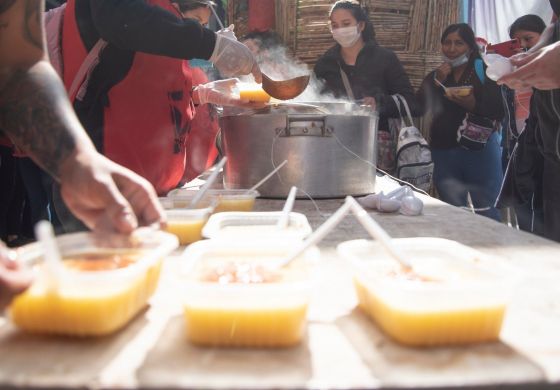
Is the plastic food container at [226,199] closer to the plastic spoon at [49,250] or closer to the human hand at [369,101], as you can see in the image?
the plastic spoon at [49,250]

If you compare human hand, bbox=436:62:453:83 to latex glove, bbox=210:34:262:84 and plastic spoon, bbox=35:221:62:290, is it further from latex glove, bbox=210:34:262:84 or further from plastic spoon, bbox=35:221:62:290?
plastic spoon, bbox=35:221:62:290

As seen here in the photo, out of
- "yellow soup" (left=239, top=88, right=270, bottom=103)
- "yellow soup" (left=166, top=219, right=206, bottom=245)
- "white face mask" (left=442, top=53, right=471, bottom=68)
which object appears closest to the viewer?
"yellow soup" (left=166, top=219, right=206, bottom=245)

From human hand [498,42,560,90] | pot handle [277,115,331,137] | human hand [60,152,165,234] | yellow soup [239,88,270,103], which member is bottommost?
human hand [60,152,165,234]

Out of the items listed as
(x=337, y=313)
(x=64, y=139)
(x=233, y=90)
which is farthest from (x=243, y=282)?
(x=233, y=90)

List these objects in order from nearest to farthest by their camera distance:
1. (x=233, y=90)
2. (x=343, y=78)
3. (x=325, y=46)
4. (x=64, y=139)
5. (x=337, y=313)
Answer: (x=337, y=313), (x=64, y=139), (x=233, y=90), (x=343, y=78), (x=325, y=46)

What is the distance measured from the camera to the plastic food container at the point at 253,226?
150 centimetres

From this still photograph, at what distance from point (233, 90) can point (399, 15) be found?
3.15m

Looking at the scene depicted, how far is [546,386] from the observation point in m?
0.75

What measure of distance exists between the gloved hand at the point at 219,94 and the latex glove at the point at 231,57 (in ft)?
0.80

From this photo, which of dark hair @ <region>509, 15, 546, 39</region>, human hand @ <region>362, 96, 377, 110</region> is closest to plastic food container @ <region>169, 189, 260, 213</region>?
human hand @ <region>362, 96, 377, 110</region>

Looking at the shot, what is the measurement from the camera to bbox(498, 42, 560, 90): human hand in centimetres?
201

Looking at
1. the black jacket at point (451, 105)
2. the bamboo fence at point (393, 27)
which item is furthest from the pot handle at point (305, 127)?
the bamboo fence at point (393, 27)

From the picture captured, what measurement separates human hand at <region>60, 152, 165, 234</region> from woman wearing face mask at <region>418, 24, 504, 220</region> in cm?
379

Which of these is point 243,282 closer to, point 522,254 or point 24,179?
point 522,254
